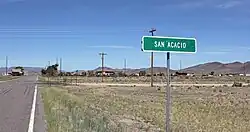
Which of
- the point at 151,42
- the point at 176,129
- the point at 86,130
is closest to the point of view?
the point at 151,42

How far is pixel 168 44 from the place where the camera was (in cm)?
834

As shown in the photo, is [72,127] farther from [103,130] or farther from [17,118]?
[17,118]

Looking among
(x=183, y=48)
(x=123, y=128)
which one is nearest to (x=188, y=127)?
(x=123, y=128)

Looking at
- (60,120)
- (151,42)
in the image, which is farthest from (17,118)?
(151,42)

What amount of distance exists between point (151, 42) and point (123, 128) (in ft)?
18.8

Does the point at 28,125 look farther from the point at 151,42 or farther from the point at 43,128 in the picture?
the point at 151,42

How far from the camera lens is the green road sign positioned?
8148 mm

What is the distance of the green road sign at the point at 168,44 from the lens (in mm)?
8148

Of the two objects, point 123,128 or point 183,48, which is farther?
point 123,128

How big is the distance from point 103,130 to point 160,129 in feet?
6.32

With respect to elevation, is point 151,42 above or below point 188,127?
above

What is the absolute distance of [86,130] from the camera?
12.3m

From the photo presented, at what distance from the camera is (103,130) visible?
1238 centimetres

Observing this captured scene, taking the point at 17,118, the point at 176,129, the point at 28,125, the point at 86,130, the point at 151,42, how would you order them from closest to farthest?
the point at 151,42
the point at 86,130
the point at 176,129
the point at 28,125
the point at 17,118
